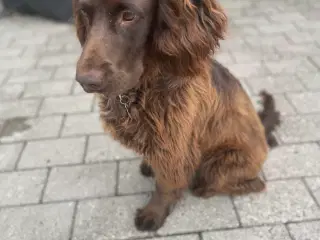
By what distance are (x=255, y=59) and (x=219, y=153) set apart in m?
2.34

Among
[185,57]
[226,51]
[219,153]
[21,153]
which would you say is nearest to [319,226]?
[219,153]

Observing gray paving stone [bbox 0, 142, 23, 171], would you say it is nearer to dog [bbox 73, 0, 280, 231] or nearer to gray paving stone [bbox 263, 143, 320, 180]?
dog [bbox 73, 0, 280, 231]

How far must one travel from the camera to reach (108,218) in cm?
247

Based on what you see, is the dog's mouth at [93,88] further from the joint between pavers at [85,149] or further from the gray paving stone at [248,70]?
the gray paving stone at [248,70]

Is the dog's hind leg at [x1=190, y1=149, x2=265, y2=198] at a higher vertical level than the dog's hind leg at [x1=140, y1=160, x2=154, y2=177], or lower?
higher

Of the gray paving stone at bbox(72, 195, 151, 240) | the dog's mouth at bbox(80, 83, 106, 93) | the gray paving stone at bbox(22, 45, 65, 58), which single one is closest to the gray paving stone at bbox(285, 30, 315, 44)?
the gray paving stone at bbox(22, 45, 65, 58)

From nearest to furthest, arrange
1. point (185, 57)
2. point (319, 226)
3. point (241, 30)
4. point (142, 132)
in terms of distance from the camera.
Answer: point (185, 57) < point (142, 132) < point (319, 226) < point (241, 30)

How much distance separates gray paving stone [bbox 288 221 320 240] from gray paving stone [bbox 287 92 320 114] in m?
1.32

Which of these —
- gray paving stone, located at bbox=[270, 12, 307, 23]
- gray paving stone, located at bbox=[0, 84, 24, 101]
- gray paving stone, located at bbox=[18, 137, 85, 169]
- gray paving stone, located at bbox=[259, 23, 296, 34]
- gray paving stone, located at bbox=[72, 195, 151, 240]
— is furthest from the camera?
gray paving stone, located at bbox=[270, 12, 307, 23]

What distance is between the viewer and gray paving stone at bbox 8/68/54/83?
4.20 metres

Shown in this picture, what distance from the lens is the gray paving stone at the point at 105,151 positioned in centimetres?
300

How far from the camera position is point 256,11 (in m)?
5.80

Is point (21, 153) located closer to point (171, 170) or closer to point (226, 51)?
point (171, 170)

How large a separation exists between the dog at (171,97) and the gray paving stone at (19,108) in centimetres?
153
